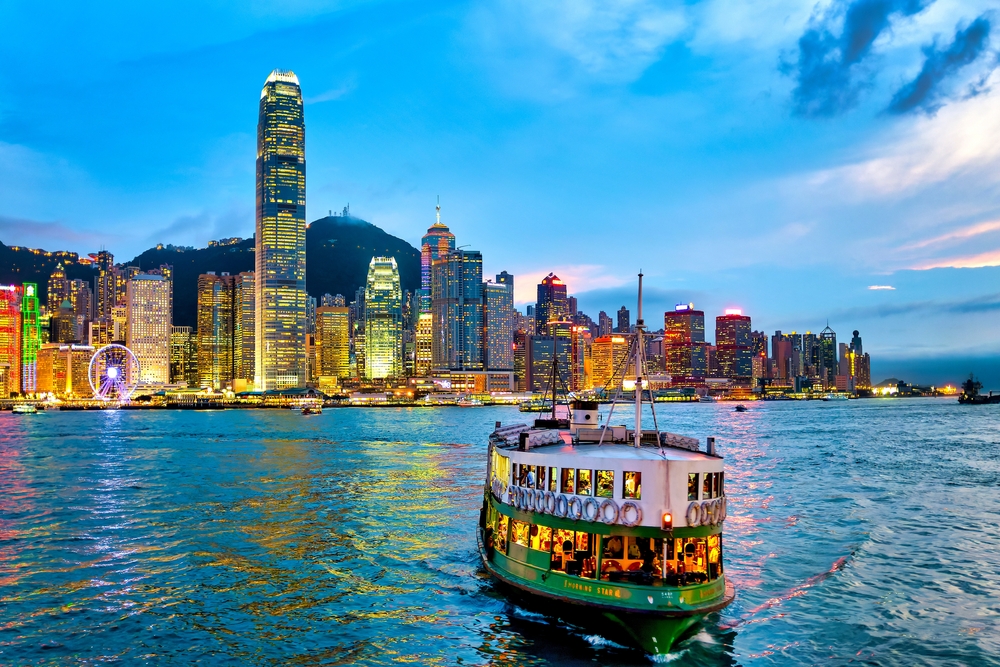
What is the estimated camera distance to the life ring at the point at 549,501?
23.0m

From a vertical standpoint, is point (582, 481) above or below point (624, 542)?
above

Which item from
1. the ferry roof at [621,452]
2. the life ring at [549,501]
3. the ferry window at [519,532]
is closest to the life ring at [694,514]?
the ferry roof at [621,452]

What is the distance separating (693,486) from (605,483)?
8.25ft

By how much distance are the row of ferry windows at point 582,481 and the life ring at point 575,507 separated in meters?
0.28

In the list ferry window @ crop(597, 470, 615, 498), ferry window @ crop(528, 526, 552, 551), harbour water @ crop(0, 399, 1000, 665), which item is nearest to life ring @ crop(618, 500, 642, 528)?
ferry window @ crop(597, 470, 615, 498)

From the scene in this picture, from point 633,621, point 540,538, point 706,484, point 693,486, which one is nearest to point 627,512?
point 693,486

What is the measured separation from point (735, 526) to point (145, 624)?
3004cm

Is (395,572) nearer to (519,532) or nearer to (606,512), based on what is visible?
(519,532)

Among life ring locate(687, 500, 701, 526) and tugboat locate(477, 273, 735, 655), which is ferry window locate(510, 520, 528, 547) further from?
life ring locate(687, 500, 701, 526)

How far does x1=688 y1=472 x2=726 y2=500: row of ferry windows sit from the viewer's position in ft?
71.8

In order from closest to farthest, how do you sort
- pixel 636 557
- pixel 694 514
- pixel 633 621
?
pixel 633 621 → pixel 694 514 → pixel 636 557

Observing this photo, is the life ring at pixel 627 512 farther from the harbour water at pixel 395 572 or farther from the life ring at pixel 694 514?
the harbour water at pixel 395 572

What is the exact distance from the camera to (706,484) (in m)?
22.2

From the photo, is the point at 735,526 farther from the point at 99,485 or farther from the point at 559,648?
the point at 99,485
